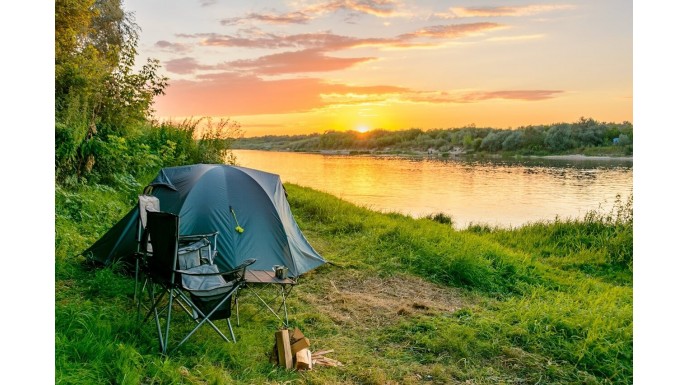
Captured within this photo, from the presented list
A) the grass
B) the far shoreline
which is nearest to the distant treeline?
the far shoreline

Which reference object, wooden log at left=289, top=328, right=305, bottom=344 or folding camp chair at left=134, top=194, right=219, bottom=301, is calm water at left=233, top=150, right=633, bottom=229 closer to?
folding camp chair at left=134, top=194, right=219, bottom=301

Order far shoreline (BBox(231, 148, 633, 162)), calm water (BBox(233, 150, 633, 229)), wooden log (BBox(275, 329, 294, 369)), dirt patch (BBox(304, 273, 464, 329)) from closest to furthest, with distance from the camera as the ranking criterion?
wooden log (BBox(275, 329, 294, 369)) → dirt patch (BBox(304, 273, 464, 329)) → calm water (BBox(233, 150, 633, 229)) → far shoreline (BBox(231, 148, 633, 162))

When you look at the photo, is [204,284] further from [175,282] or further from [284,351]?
[284,351]

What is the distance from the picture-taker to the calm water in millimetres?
17047

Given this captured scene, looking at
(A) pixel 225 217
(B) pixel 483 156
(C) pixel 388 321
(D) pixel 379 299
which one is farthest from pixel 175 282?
(B) pixel 483 156

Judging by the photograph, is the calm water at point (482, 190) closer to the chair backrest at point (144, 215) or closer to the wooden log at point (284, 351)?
the chair backrest at point (144, 215)

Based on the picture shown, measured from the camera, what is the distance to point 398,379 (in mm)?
3820

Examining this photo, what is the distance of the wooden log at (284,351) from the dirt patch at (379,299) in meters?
1.21

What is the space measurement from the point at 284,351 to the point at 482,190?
73.4ft

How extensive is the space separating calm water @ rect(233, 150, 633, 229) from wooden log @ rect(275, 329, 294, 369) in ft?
33.6

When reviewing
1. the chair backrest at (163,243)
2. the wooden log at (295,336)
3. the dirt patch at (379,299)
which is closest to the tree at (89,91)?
the chair backrest at (163,243)
